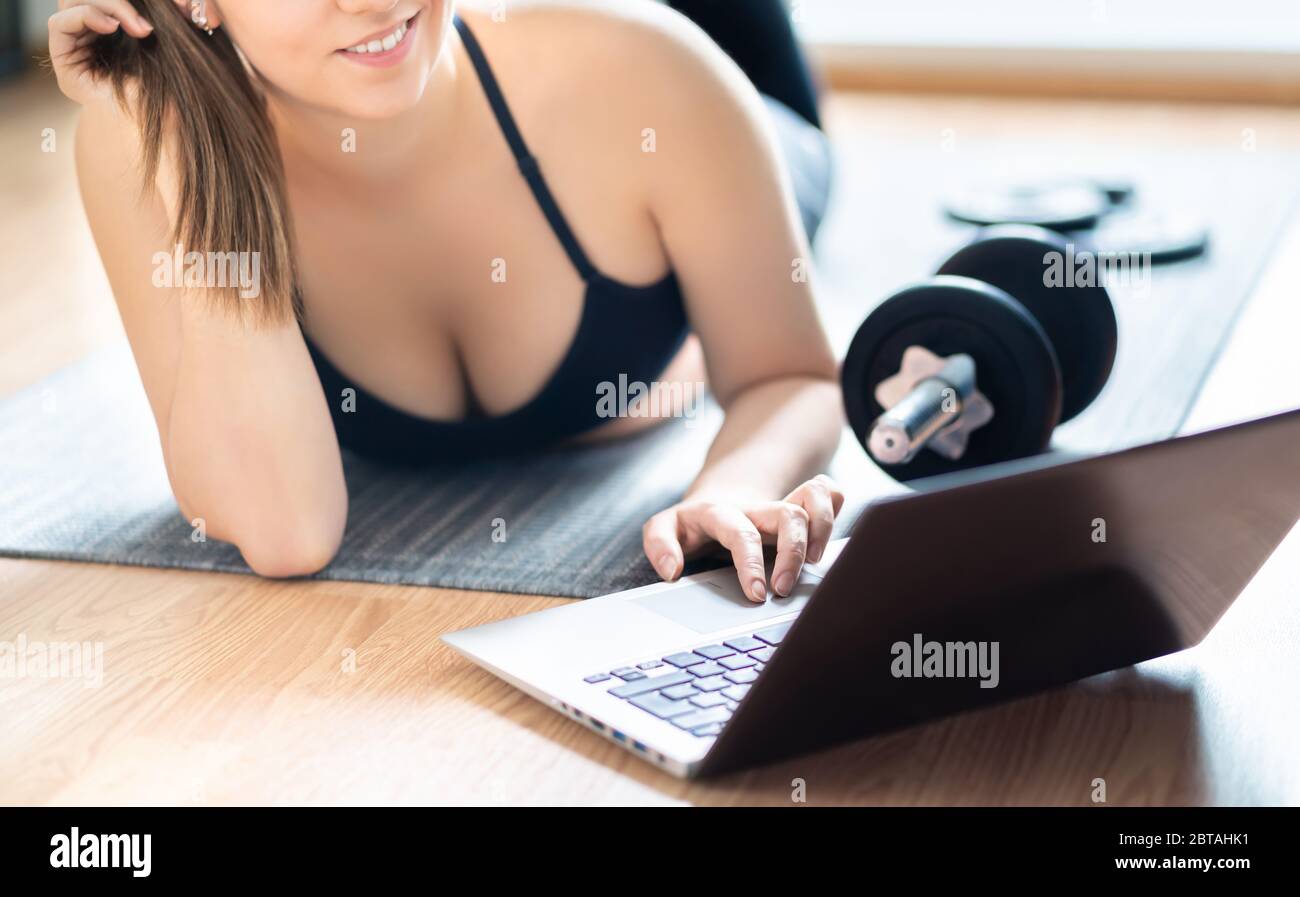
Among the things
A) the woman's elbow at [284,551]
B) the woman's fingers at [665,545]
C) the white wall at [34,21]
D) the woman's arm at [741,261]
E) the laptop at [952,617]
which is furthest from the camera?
the white wall at [34,21]

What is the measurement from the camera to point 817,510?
3.73 feet

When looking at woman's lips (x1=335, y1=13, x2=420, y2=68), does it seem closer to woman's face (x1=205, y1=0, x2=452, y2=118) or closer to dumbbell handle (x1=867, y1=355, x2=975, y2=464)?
woman's face (x1=205, y1=0, x2=452, y2=118)

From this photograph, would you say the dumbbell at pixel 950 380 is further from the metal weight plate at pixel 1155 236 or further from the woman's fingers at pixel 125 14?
the metal weight plate at pixel 1155 236

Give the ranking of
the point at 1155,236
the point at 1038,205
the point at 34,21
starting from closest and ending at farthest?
1. the point at 1155,236
2. the point at 1038,205
3. the point at 34,21

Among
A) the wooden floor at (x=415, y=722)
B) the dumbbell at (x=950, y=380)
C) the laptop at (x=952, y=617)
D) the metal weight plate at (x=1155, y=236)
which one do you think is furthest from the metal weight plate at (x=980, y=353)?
the metal weight plate at (x=1155, y=236)

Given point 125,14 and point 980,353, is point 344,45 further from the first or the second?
point 980,353

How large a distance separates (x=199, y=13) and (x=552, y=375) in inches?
18.4

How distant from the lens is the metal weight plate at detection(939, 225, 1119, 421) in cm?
148

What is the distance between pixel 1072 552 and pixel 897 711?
0.45 feet

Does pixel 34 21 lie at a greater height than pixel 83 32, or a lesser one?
lesser

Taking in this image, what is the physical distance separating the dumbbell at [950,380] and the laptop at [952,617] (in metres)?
0.31

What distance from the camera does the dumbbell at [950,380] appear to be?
1.30 metres

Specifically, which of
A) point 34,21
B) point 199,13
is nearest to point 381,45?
point 199,13
